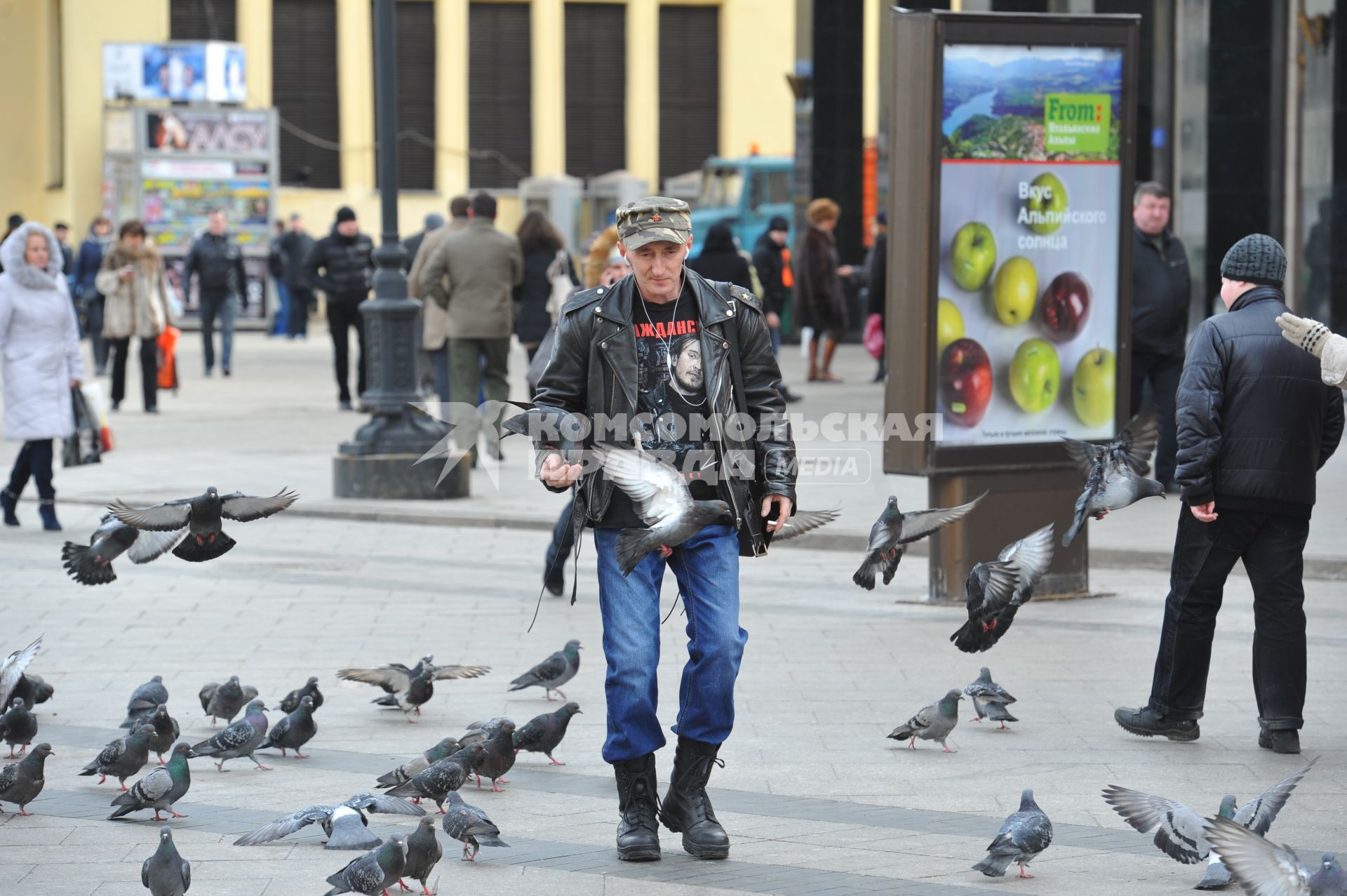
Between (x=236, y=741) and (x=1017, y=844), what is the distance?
2747 mm

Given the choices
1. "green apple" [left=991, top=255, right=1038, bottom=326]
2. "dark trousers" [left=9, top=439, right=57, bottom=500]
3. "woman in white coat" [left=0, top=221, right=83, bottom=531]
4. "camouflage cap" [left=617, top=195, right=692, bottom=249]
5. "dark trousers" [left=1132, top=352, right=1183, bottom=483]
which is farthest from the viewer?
"dark trousers" [left=9, top=439, right=57, bottom=500]

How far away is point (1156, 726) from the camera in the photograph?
22.9 feet

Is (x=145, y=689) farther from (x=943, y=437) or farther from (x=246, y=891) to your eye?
(x=943, y=437)

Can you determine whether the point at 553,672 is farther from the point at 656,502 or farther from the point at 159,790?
the point at 656,502

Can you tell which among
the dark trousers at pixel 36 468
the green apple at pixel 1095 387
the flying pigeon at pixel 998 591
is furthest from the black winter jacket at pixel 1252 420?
the dark trousers at pixel 36 468

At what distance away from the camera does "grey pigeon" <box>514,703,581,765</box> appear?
6590 mm

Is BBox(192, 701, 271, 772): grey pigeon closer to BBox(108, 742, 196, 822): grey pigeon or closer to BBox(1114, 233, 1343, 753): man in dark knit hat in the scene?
BBox(108, 742, 196, 822): grey pigeon

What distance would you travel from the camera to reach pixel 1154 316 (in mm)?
12336

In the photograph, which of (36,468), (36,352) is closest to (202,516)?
(36,352)

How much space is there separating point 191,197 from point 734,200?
11.7 metres

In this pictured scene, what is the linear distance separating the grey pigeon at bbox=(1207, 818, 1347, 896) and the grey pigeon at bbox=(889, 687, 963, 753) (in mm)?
1988

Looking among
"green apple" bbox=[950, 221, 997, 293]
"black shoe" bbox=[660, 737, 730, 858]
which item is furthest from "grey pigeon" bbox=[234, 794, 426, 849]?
"green apple" bbox=[950, 221, 997, 293]

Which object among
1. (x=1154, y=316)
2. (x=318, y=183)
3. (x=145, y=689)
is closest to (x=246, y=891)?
(x=145, y=689)

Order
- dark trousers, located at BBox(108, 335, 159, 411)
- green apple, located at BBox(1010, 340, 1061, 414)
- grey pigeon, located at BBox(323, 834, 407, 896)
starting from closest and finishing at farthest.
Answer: grey pigeon, located at BBox(323, 834, 407, 896), green apple, located at BBox(1010, 340, 1061, 414), dark trousers, located at BBox(108, 335, 159, 411)
